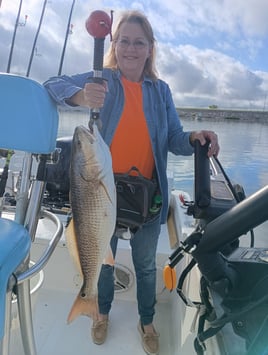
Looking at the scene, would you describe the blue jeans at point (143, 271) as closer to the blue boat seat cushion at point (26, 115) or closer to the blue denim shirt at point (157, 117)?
the blue denim shirt at point (157, 117)

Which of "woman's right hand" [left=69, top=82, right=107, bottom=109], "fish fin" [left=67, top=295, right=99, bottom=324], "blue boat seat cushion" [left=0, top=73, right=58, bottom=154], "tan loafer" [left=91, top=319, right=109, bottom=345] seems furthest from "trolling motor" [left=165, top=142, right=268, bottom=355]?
"tan loafer" [left=91, top=319, right=109, bottom=345]

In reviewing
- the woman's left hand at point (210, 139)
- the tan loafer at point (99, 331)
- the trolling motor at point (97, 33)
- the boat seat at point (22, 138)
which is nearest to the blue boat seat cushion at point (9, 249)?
the boat seat at point (22, 138)

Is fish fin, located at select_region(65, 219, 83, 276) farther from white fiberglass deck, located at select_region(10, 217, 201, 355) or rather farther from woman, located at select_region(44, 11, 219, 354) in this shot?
white fiberglass deck, located at select_region(10, 217, 201, 355)

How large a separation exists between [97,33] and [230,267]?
0.82 meters

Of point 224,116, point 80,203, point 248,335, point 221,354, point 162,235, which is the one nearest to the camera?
point 248,335

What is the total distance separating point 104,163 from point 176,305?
4.54ft

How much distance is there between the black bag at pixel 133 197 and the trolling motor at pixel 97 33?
54 cm

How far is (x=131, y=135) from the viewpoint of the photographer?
1.60 meters

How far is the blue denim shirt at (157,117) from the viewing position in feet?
5.15

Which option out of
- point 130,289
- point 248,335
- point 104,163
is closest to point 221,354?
point 248,335

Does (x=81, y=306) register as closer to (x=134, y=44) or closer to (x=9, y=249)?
(x=9, y=249)

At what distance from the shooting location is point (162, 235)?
2713 mm

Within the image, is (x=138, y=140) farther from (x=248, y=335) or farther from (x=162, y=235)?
(x=162, y=235)

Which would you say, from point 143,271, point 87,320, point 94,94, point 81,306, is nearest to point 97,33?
point 94,94
